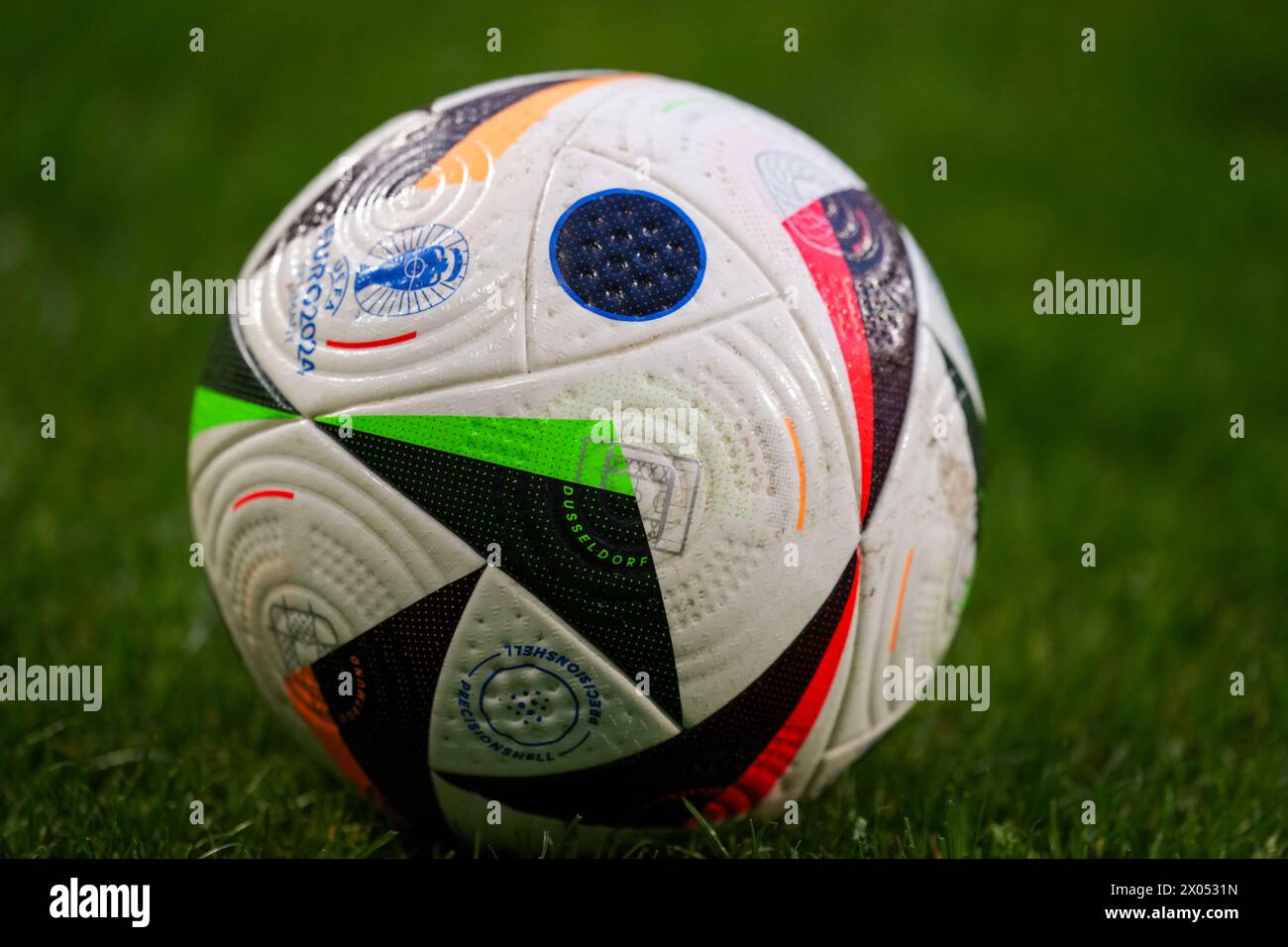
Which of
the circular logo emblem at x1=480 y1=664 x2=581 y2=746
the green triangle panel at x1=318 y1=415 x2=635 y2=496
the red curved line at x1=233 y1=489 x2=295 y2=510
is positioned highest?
the green triangle panel at x1=318 y1=415 x2=635 y2=496

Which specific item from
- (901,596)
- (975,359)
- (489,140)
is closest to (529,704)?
(901,596)

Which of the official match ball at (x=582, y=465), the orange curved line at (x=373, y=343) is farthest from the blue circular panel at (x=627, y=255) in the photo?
the orange curved line at (x=373, y=343)

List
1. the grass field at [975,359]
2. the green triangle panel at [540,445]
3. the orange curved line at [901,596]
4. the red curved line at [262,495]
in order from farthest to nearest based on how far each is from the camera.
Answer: the grass field at [975,359] < the orange curved line at [901,596] < the red curved line at [262,495] < the green triangle panel at [540,445]

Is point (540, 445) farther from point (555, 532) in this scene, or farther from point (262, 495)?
point (262, 495)

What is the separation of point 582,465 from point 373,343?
46cm

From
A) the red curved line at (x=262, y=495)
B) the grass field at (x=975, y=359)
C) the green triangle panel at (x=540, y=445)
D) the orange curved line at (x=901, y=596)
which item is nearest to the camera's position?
the green triangle panel at (x=540, y=445)

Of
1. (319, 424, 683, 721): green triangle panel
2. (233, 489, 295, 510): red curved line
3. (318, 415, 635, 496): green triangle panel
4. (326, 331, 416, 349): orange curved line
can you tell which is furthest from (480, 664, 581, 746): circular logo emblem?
(326, 331, 416, 349): orange curved line

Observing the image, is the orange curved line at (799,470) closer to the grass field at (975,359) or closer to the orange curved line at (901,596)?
the orange curved line at (901,596)

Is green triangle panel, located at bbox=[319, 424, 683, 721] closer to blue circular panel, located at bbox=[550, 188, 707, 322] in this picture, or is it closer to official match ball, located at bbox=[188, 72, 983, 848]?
official match ball, located at bbox=[188, 72, 983, 848]

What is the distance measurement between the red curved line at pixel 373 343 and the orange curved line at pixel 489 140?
32 cm

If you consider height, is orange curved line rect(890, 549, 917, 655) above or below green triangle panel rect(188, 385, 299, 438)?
below

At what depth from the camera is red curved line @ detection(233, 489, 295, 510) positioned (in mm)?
2355

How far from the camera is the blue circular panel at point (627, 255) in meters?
2.26
